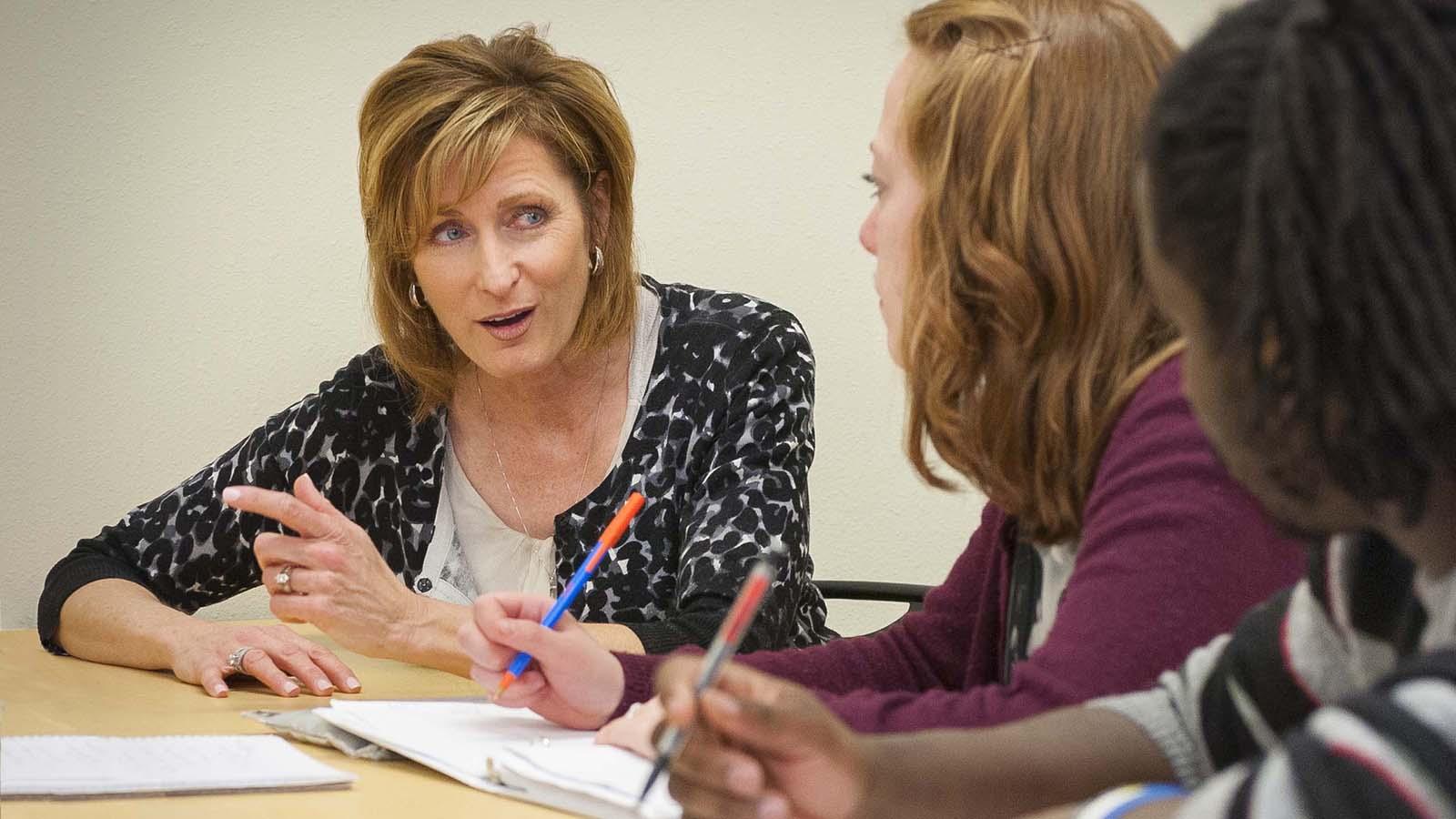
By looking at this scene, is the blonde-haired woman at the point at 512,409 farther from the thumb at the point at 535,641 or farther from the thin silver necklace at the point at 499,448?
A: the thumb at the point at 535,641

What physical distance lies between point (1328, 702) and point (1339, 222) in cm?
30

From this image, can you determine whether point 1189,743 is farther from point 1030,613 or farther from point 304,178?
point 304,178

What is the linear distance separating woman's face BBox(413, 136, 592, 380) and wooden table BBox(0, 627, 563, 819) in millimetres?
434

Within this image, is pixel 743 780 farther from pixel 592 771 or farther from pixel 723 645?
pixel 592 771

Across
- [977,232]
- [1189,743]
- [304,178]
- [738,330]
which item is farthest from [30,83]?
[1189,743]

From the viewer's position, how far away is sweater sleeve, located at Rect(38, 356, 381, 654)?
1885 mm

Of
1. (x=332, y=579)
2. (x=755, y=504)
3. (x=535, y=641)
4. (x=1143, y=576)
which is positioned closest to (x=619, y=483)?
(x=755, y=504)

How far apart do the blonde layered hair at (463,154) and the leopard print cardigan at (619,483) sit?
7 centimetres

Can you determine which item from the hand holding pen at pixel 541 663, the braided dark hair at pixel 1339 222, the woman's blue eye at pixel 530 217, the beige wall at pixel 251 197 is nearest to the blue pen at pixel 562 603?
the hand holding pen at pixel 541 663

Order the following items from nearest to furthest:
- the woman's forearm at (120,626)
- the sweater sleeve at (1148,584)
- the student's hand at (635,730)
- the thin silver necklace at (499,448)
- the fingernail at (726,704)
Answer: the fingernail at (726,704) → the sweater sleeve at (1148,584) → the student's hand at (635,730) → the woman's forearm at (120,626) → the thin silver necklace at (499,448)

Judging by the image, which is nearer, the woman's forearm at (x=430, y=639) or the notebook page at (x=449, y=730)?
the notebook page at (x=449, y=730)

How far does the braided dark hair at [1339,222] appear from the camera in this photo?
0.56 meters

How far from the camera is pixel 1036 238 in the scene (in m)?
1.08

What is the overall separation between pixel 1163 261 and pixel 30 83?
209 cm
